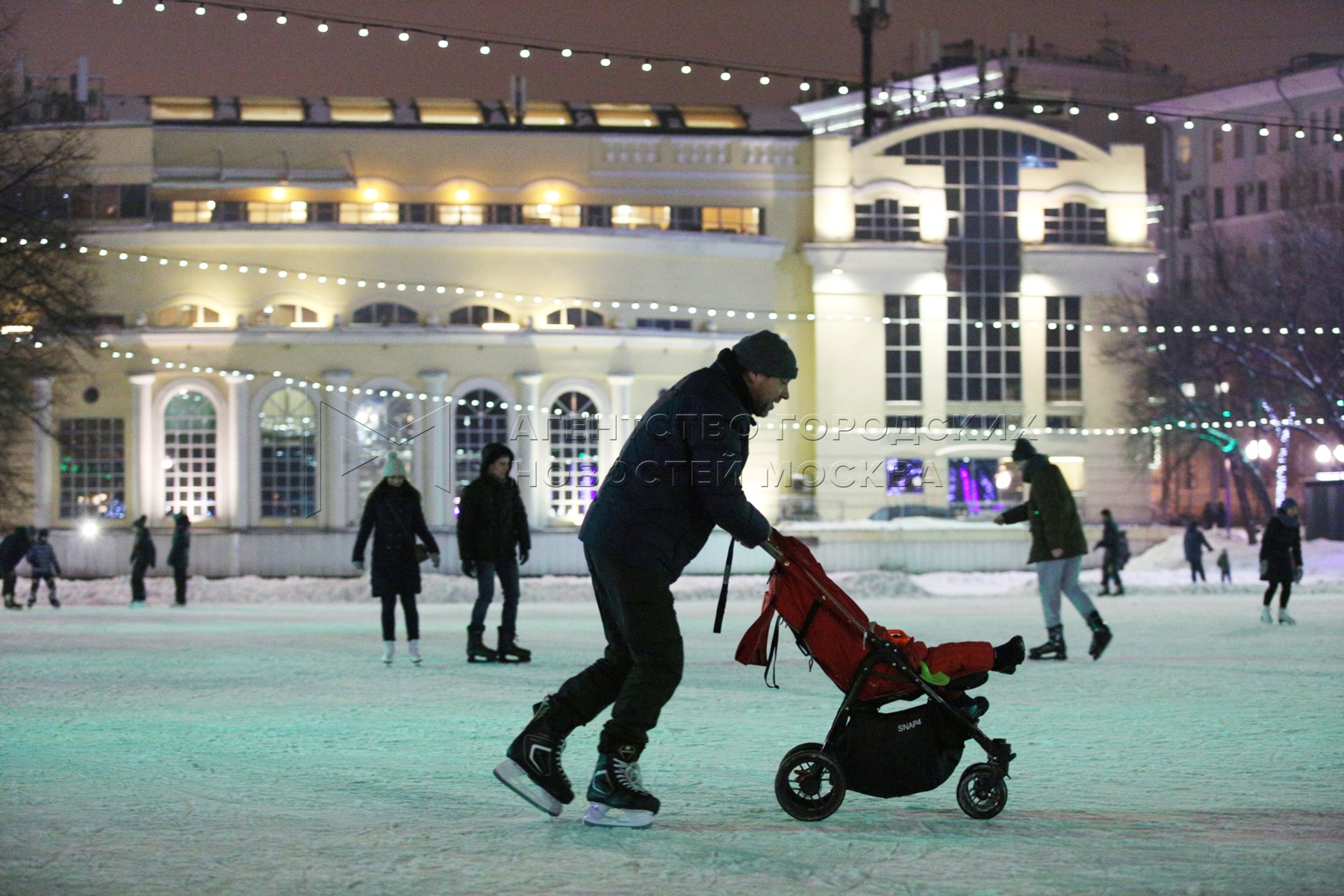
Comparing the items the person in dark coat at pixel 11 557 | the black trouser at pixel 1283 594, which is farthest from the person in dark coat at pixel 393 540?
the person in dark coat at pixel 11 557

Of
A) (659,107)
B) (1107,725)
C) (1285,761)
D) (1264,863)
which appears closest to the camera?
(1264,863)

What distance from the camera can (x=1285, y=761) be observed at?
8.23m

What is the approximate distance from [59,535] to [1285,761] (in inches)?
1545

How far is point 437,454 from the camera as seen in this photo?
4497 centimetres

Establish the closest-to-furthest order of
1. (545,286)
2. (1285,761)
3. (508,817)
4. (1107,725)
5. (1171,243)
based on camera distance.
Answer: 1. (508,817)
2. (1285,761)
3. (1107,725)
4. (545,286)
5. (1171,243)

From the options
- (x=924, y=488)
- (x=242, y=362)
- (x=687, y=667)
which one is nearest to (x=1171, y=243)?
(x=924, y=488)

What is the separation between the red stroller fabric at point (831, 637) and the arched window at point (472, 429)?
38353 millimetres

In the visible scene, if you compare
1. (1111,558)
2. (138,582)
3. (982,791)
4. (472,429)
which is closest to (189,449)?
(472,429)

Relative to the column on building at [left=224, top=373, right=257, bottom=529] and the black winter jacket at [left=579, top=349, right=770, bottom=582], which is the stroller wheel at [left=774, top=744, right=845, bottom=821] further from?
A: the column on building at [left=224, top=373, right=257, bottom=529]

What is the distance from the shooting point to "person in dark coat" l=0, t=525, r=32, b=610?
2894 cm

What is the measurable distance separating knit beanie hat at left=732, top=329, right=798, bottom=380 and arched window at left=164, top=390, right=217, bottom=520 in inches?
1571

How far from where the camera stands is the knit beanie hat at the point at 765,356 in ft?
21.7

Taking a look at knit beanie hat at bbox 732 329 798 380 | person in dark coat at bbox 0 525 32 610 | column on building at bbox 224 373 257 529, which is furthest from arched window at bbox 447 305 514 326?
Answer: knit beanie hat at bbox 732 329 798 380

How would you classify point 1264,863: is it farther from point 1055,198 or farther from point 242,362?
point 1055,198
